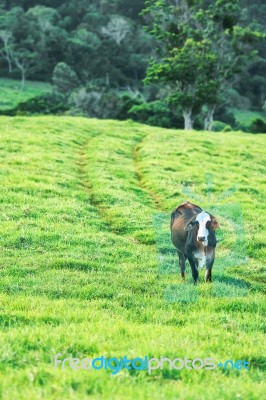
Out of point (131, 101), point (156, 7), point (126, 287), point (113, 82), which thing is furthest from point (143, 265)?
point (113, 82)

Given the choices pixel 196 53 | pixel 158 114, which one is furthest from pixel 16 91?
pixel 196 53

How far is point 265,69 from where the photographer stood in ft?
384

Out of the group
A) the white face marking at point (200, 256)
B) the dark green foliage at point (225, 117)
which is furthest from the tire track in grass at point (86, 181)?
the dark green foliage at point (225, 117)

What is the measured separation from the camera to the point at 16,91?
95.7 m

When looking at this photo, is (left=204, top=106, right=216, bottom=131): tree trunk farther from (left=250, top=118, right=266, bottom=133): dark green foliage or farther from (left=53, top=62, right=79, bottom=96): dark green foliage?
(left=53, top=62, right=79, bottom=96): dark green foliage

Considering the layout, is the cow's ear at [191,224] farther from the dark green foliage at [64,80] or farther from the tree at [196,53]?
the dark green foliage at [64,80]

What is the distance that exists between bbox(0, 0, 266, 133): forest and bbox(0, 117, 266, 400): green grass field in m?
32.1

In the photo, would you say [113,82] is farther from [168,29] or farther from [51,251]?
[51,251]

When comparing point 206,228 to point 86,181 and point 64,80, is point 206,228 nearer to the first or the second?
point 86,181

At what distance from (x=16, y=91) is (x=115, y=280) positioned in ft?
288

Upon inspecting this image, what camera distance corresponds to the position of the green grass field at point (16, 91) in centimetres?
8535

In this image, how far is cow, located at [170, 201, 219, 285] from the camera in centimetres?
1062

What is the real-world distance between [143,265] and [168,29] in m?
53.9

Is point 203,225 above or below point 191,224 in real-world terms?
above
